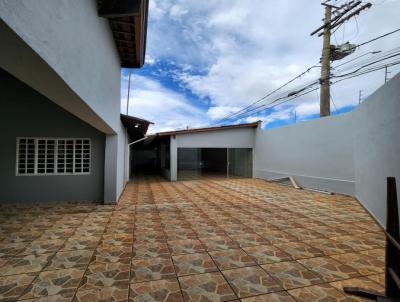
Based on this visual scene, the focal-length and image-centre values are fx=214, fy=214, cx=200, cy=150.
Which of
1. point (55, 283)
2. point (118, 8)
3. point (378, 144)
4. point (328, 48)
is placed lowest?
point (55, 283)

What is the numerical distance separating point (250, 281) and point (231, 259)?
59cm

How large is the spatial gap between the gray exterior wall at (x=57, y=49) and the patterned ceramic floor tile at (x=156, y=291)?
2527mm

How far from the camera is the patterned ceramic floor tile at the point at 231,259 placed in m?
3.11

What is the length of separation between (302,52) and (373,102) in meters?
7.78

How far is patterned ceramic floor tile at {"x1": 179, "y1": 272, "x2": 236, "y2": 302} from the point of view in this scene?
241 cm

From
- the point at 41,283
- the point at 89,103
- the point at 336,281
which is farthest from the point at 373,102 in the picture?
the point at 41,283

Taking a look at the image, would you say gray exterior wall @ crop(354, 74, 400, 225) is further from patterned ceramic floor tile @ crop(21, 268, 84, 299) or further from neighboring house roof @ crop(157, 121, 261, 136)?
neighboring house roof @ crop(157, 121, 261, 136)

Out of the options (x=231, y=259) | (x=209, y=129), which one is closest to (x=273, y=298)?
(x=231, y=259)

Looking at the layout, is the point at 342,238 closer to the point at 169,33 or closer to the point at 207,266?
the point at 207,266

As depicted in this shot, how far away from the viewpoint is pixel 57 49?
2.14 m

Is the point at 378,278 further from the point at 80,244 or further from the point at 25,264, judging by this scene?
the point at 25,264

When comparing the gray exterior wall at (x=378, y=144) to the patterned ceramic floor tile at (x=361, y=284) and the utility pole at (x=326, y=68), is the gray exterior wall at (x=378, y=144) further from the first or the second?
the utility pole at (x=326, y=68)

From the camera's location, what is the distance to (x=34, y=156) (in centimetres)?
700

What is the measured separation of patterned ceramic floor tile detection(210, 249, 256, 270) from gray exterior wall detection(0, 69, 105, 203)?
17.8 feet
